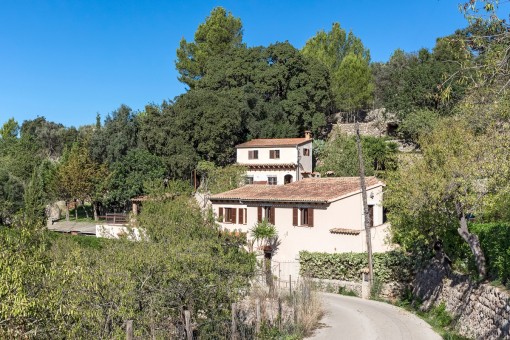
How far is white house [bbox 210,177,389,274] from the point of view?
Answer: 1236 inches

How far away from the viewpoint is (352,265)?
1156 inches

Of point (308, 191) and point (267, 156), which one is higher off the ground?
point (267, 156)

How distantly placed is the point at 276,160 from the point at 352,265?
985 inches

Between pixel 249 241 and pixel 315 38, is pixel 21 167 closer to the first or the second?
pixel 249 241

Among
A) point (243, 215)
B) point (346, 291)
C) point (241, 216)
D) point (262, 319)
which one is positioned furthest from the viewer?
point (241, 216)

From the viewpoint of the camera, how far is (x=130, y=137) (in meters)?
58.9

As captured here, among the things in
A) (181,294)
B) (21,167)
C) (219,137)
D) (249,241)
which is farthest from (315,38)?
(181,294)

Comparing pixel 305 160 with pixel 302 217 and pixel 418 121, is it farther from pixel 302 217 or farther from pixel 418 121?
pixel 302 217

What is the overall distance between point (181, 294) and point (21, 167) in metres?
56.5

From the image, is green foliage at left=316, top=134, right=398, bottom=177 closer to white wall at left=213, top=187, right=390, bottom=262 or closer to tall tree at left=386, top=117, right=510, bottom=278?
white wall at left=213, top=187, right=390, bottom=262

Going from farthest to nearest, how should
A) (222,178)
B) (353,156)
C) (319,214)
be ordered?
(222,178) < (353,156) < (319,214)

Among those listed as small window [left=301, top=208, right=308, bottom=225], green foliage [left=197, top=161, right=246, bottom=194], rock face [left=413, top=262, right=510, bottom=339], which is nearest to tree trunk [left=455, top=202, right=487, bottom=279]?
rock face [left=413, top=262, right=510, bottom=339]

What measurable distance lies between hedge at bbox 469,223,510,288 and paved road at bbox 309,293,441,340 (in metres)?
3.32

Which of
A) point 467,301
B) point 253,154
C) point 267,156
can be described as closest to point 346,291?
point 467,301
